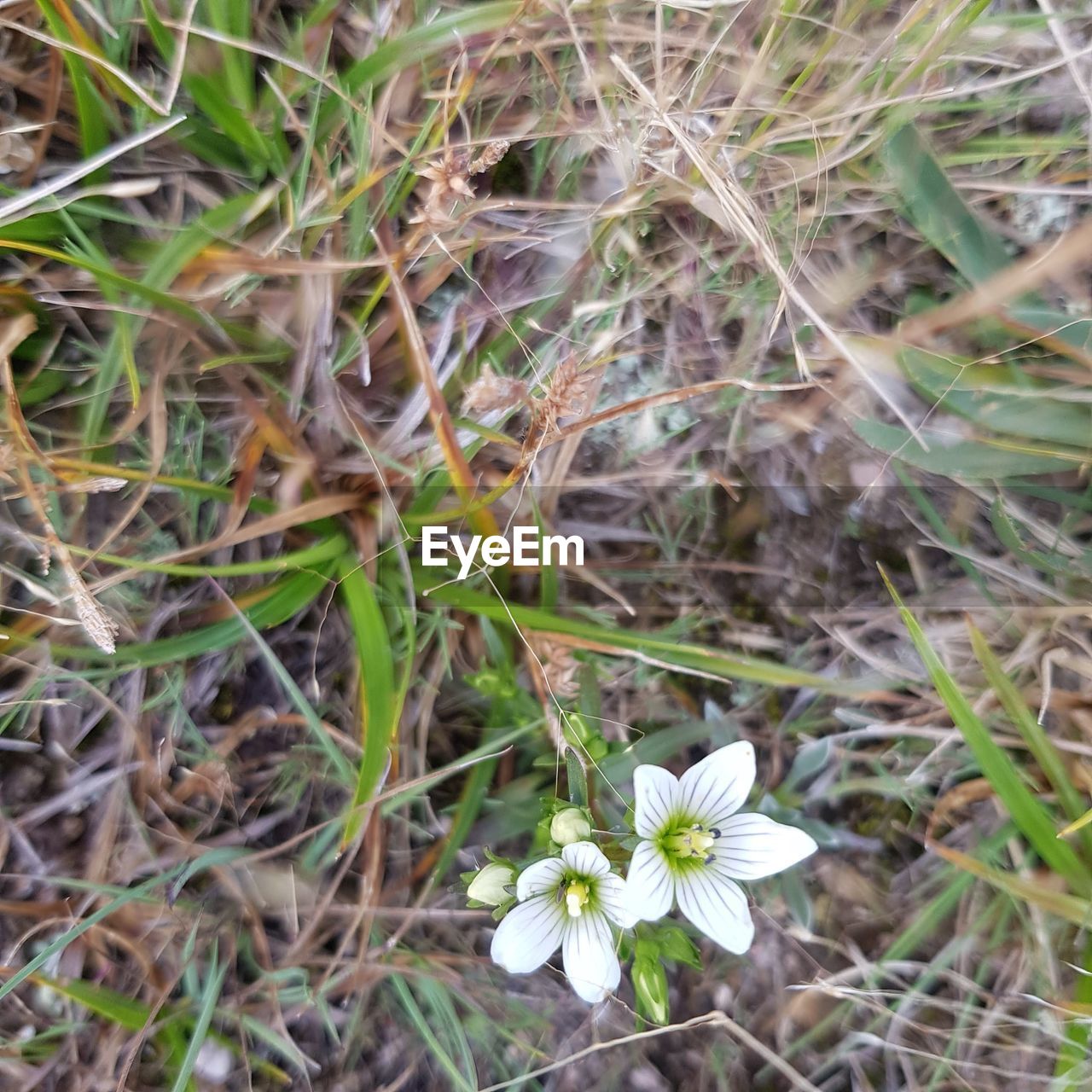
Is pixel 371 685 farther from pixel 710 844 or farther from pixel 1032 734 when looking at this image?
pixel 1032 734

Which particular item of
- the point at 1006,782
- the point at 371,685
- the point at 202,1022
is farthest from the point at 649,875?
the point at 202,1022

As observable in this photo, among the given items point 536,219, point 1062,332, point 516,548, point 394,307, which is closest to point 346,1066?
point 516,548

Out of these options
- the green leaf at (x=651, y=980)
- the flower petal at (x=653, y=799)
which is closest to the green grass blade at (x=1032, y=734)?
the flower petal at (x=653, y=799)

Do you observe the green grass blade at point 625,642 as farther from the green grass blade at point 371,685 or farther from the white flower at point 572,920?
the white flower at point 572,920

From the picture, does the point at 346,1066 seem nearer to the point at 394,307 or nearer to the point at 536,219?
the point at 394,307

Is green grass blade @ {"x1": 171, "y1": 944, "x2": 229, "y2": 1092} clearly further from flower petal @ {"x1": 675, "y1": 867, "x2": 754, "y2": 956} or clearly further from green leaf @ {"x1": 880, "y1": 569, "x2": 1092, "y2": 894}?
green leaf @ {"x1": 880, "y1": 569, "x2": 1092, "y2": 894}

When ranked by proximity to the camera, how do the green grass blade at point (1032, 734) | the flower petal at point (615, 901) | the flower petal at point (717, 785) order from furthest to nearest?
the green grass blade at point (1032, 734), the flower petal at point (717, 785), the flower petal at point (615, 901)
